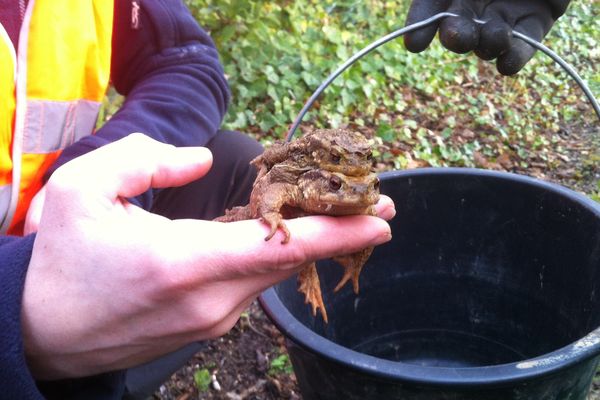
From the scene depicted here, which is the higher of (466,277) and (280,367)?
(466,277)

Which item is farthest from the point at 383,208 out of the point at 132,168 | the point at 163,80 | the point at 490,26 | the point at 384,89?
the point at 384,89

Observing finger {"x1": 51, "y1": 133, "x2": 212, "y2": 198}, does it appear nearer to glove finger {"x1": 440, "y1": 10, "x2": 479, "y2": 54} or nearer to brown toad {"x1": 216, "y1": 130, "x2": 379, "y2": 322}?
brown toad {"x1": 216, "y1": 130, "x2": 379, "y2": 322}

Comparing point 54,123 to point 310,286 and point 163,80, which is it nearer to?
point 163,80

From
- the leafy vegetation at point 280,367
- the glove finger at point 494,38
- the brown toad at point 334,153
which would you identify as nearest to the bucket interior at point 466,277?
the leafy vegetation at point 280,367

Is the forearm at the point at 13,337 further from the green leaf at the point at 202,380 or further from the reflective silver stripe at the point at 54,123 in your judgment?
the green leaf at the point at 202,380

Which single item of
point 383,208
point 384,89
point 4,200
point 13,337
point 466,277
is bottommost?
point 384,89

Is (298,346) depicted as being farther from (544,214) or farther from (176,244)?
(544,214)
